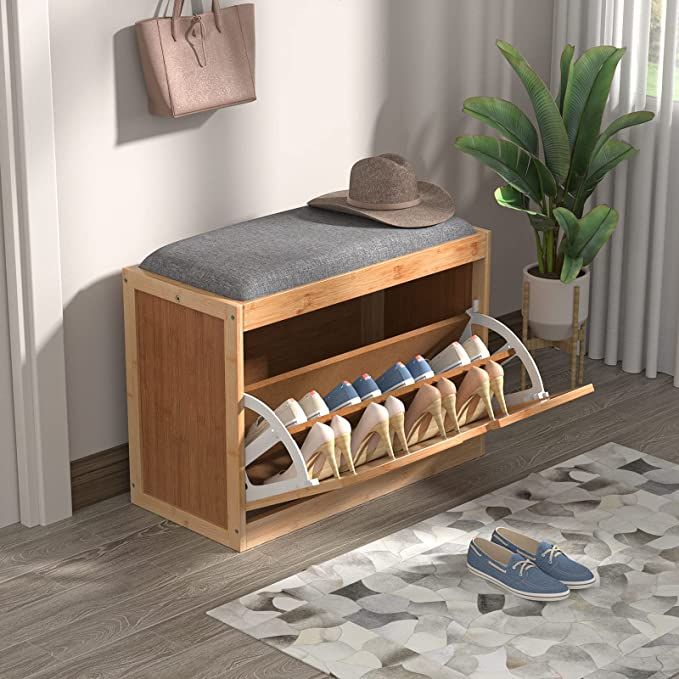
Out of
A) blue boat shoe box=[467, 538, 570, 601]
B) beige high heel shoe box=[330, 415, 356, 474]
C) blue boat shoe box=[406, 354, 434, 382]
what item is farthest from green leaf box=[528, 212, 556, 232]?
blue boat shoe box=[467, 538, 570, 601]

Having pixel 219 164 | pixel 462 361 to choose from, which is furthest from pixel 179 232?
pixel 462 361

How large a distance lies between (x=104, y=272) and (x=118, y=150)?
0.29 metres

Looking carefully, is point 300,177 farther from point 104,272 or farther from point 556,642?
point 556,642

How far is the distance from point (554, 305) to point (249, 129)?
108 cm

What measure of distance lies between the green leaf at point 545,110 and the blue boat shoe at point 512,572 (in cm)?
128

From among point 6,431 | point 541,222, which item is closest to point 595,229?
point 541,222

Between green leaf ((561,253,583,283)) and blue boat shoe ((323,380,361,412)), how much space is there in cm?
87

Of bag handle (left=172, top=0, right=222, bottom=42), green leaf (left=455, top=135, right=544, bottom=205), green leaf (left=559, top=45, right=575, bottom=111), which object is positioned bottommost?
green leaf (left=455, top=135, right=544, bottom=205)

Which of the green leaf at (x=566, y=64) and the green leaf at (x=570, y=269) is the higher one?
the green leaf at (x=566, y=64)

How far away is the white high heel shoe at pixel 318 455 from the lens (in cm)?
314

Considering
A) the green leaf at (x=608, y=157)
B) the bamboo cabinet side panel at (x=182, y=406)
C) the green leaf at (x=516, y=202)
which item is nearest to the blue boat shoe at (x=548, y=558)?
the bamboo cabinet side panel at (x=182, y=406)

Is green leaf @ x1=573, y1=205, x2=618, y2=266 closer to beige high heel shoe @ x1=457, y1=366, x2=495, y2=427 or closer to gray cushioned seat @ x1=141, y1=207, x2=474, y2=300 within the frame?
gray cushioned seat @ x1=141, y1=207, x2=474, y2=300

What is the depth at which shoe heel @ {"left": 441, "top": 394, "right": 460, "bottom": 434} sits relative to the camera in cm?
339

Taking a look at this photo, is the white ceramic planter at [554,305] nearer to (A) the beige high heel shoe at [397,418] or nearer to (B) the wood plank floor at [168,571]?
(B) the wood plank floor at [168,571]
